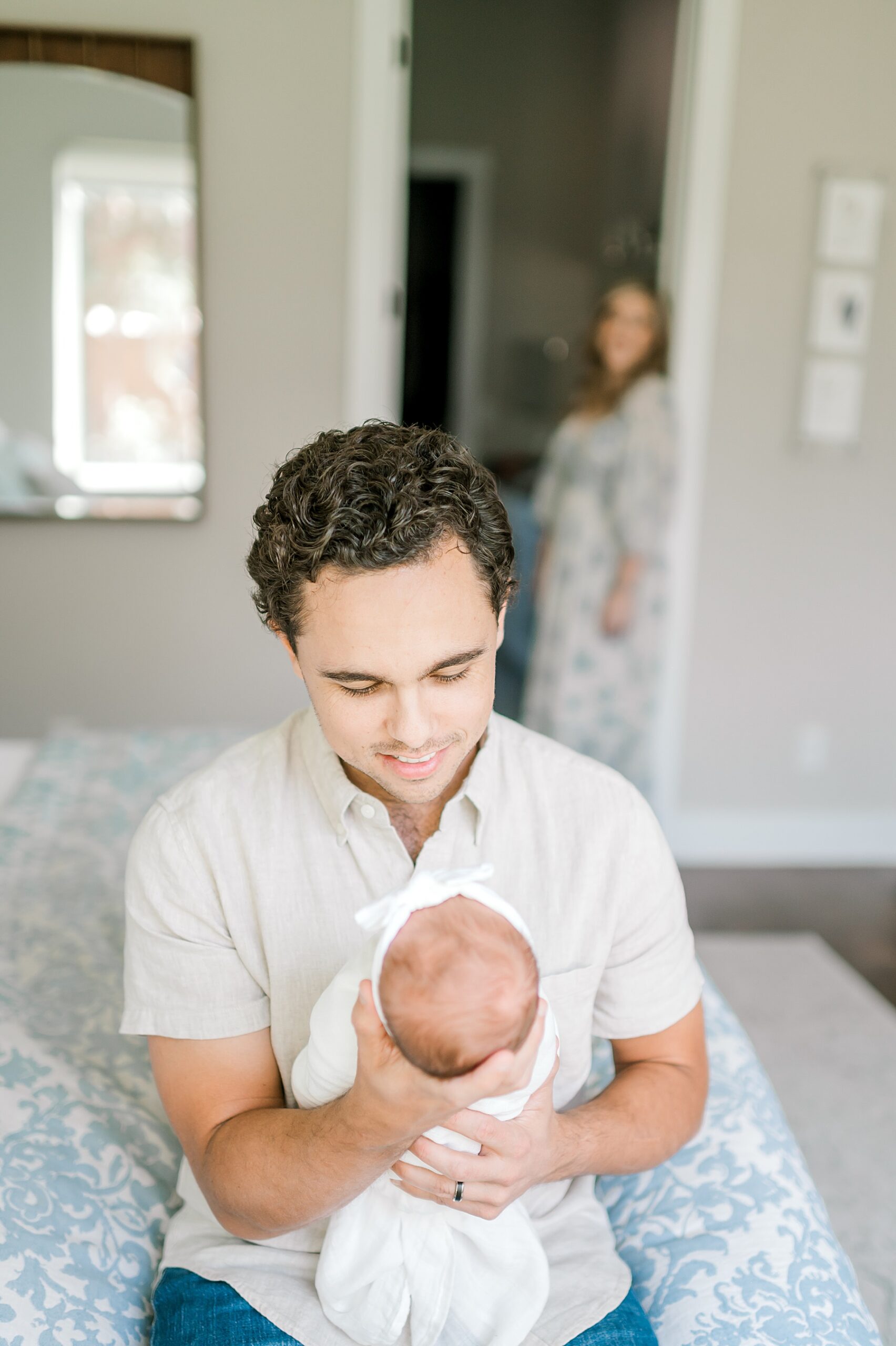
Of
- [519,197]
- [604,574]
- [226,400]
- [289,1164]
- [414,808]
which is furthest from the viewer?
[519,197]

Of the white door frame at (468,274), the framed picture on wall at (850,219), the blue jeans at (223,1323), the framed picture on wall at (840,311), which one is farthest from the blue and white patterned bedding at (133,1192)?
the white door frame at (468,274)

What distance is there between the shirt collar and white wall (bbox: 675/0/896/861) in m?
2.43

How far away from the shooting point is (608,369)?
3.13 m

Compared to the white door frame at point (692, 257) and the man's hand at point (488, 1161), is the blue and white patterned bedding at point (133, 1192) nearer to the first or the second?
the man's hand at point (488, 1161)

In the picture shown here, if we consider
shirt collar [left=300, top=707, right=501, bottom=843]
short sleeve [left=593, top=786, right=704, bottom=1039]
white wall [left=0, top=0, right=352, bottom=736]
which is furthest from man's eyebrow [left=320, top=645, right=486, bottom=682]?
white wall [left=0, top=0, right=352, bottom=736]

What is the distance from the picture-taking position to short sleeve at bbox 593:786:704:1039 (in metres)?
1.01

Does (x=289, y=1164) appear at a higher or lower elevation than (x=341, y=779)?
lower

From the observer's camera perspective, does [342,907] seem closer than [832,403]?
Yes

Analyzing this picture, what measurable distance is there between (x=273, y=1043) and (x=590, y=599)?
239cm

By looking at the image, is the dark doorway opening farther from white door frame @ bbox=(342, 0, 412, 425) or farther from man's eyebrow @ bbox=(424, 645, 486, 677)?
man's eyebrow @ bbox=(424, 645, 486, 677)

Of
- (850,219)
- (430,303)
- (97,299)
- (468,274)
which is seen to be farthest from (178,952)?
(430,303)

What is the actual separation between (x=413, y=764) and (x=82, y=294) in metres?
2.56

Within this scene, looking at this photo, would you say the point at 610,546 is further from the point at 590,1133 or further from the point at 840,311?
the point at 590,1133

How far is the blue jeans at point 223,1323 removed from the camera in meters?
0.87
